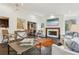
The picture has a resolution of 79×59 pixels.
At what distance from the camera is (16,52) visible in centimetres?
170

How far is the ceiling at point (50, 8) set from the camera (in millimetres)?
1679

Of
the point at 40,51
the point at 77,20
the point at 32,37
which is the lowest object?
the point at 40,51

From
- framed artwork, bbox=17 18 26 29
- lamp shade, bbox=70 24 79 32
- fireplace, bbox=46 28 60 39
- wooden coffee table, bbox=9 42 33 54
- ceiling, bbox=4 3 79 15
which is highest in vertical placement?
ceiling, bbox=4 3 79 15

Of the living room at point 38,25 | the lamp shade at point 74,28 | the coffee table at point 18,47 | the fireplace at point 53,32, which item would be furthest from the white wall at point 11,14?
the lamp shade at point 74,28

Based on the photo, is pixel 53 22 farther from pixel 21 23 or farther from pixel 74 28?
pixel 21 23

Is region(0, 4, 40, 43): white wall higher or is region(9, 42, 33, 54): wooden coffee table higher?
region(0, 4, 40, 43): white wall

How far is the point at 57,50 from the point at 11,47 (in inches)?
25.6

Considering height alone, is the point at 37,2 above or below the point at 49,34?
above

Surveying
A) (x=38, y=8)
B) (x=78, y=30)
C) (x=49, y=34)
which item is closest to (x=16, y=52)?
(x=49, y=34)

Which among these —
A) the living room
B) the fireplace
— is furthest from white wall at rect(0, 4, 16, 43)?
the fireplace

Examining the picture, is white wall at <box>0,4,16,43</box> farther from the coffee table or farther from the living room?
the coffee table

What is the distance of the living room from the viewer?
5.48 ft

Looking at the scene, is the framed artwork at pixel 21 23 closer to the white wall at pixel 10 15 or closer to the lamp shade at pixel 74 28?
the white wall at pixel 10 15

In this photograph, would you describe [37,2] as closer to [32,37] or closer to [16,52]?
[32,37]
